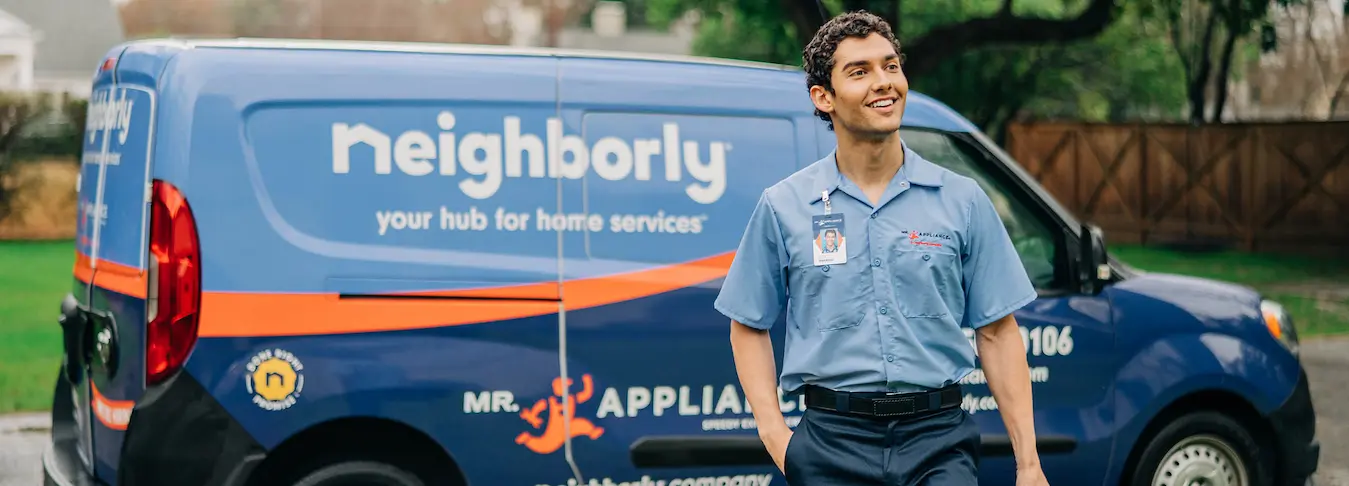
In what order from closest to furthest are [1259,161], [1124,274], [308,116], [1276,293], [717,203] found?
[308,116] < [717,203] < [1124,274] < [1276,293] < [1259,161]

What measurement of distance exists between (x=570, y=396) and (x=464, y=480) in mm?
Answer: 401

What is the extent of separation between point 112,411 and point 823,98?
241 cm

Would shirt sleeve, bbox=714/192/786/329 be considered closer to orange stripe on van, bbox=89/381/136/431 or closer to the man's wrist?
the man's wrist

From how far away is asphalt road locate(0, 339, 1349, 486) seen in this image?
7.37m

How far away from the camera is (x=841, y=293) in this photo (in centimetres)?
331

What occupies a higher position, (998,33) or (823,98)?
→ (998,33)

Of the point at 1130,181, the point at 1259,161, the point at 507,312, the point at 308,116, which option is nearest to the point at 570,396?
the point at 507,312

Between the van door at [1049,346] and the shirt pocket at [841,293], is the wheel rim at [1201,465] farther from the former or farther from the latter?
the shirt pocket at [841,293]

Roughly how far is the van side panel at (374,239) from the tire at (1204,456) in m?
2.17

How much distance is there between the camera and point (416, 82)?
481 centimetres

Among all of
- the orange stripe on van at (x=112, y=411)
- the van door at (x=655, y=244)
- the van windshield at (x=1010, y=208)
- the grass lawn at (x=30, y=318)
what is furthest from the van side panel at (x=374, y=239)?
the grass lawn at (x=30, y=318)

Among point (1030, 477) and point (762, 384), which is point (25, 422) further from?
point (1030, 477)

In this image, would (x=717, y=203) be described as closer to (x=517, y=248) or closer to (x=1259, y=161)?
(x=517, y=248)

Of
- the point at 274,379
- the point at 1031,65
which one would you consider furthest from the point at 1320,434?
the point at 1031,65
